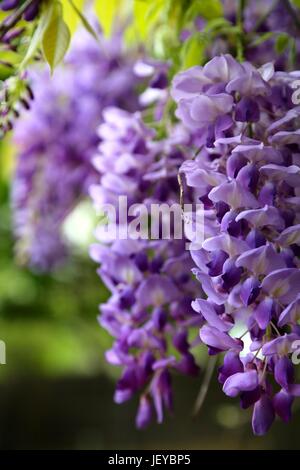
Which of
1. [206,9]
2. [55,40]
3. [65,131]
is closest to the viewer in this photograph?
[55,40]

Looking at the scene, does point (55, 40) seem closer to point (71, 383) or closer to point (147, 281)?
point (147, 281)

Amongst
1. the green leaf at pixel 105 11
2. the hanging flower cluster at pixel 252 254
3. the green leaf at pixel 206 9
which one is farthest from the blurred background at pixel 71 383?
the hanging flower cluster at pixel 252 254

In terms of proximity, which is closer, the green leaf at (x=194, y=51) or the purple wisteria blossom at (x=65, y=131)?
the green leaf at (x=194, y=51)

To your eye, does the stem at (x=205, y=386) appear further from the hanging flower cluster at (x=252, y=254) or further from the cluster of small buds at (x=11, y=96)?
the cluster of small buds at (x=11, y=96)

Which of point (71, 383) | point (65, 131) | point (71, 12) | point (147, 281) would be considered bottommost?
point (71, 383)

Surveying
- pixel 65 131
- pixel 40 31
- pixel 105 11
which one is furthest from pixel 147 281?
Result: pixel 65 131

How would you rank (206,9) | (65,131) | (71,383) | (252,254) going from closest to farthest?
(252,254)
(206,9)
(65,131)
(71,383)
